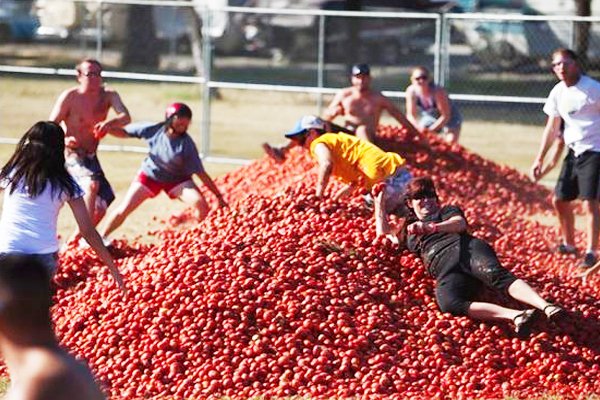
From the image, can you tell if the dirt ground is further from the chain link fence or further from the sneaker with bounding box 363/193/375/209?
the sneaker with bounding box 363/193/375/209

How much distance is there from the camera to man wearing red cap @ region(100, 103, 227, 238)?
43.8ft

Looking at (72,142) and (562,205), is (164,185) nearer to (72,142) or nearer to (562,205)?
(72,142)

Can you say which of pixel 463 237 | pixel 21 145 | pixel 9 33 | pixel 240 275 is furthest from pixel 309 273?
pixel 9 33

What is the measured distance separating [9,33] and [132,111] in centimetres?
1007

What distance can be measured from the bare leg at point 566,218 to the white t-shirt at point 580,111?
1.86 ft

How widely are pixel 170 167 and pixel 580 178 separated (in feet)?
13.0

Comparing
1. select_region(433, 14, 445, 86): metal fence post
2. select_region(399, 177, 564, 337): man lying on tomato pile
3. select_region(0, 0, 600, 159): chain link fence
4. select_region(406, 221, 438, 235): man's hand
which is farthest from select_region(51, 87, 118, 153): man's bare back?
select_region(0, 0, 600, 159): chain link fence

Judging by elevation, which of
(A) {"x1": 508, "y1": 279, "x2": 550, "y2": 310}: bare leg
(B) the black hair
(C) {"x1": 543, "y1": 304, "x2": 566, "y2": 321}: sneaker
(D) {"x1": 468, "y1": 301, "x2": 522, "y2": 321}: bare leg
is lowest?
(D) {"x1": 468, "y1": 301, "x2": 522, "y2": 321}: bare leg

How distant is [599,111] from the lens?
13359 millimetres

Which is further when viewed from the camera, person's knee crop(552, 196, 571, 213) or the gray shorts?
person's knee crop(552, 196, 571, 213)

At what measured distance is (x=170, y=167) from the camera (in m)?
13.4

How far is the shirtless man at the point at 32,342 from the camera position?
445cm

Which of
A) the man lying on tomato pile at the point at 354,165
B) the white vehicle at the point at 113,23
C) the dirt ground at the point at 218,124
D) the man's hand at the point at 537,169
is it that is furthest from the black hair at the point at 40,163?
the white vehicle at the point at 113,23

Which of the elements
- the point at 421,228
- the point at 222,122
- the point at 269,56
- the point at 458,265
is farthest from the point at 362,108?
the point at 269,56
